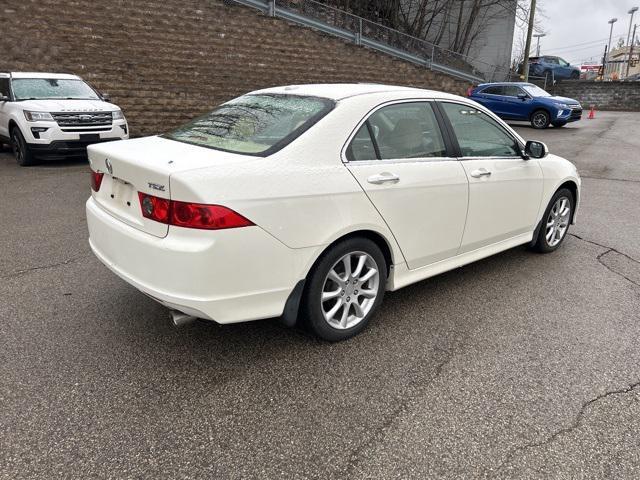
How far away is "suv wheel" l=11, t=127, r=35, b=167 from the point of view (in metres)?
9.41

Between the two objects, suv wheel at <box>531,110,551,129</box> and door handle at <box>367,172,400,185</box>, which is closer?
door handle at <box>367,172,400,185</box>

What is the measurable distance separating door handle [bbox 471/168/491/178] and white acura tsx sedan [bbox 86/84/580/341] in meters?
0.01

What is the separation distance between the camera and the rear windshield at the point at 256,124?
2.96 m

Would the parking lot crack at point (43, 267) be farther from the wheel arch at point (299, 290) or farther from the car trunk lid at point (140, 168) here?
the wheel arch at point (299, 290)

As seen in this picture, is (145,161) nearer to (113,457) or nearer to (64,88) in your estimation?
(113,457)

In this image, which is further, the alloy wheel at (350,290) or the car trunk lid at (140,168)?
the alloy wheel at (350,290)

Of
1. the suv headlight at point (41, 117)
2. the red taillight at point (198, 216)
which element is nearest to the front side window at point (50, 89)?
the suv headlight at point (41, 117)

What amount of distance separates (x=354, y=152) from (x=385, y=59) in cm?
1911

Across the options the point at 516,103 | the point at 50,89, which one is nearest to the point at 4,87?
the point at 50,89

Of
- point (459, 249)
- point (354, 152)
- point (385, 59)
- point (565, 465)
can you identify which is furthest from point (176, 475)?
point (385, 59)

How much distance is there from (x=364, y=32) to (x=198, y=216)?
20.0 metres

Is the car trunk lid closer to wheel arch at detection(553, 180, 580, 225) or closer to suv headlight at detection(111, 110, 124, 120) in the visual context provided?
wheel arch at detection(553, 180, 580, 225)

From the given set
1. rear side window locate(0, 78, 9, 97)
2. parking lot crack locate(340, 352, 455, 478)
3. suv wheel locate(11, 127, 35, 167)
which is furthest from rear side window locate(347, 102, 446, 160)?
rear side window locate(0, 78, 9, 97)

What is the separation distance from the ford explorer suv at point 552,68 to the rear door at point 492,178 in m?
31.9
